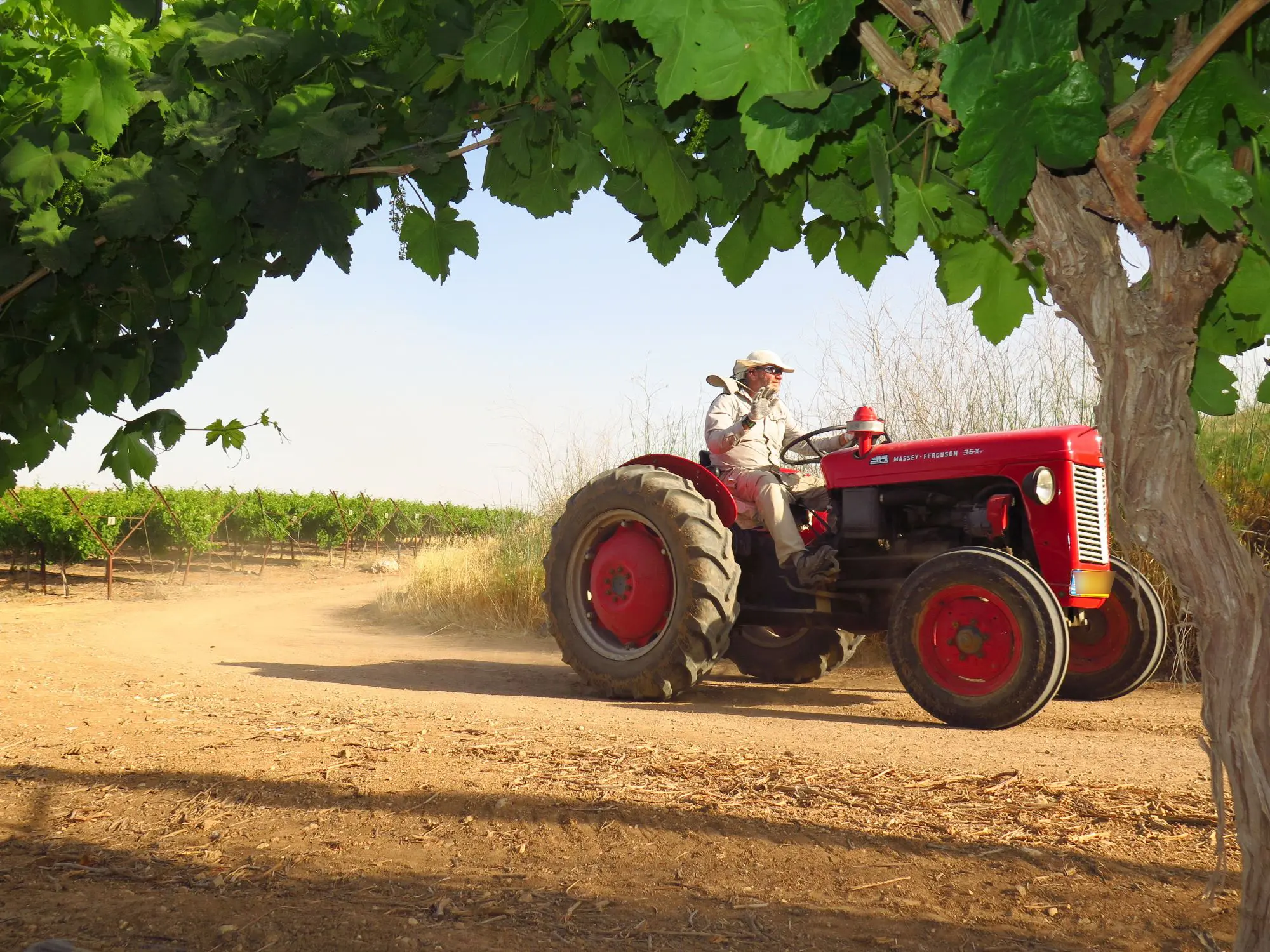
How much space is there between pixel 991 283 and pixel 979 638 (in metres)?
2.85

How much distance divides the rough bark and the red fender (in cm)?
417

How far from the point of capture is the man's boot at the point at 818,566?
215 inches

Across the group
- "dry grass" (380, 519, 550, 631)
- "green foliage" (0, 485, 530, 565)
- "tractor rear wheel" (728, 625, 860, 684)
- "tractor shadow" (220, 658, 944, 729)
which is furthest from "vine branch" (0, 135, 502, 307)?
"green foliage" (0, 485, 530, 565)

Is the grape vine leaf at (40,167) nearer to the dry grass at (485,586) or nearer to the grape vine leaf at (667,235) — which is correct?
the grape vine leaf at (667,235)

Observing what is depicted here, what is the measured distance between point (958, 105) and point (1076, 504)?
4.30 meters

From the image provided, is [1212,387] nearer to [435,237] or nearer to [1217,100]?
[1217,100]

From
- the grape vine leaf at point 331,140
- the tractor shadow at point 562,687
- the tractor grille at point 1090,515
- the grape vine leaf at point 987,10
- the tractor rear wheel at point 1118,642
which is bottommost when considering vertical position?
the tractor shadow at point 562,687

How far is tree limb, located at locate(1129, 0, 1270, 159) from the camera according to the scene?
1.37m

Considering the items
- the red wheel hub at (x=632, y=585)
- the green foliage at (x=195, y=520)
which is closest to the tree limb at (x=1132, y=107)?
the red wheel hub at (x=632, y=585)

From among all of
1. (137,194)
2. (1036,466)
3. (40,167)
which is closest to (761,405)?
(1036,466)

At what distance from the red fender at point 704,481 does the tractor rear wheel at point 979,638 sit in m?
1.38

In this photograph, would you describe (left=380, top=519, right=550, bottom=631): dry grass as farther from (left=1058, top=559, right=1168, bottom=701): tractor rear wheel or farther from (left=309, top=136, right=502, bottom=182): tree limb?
(left=309, top=136, right=502, bottom=182): tree limb

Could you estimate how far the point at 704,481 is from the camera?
626 cm

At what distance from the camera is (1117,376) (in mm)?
1780
